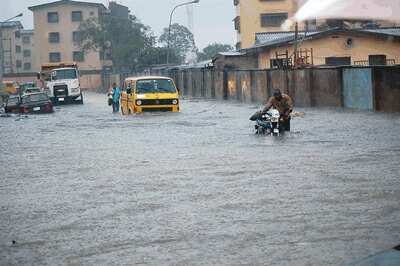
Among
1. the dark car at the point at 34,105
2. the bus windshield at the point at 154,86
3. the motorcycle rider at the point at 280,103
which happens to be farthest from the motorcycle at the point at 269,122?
the dark car at the point at 34,105

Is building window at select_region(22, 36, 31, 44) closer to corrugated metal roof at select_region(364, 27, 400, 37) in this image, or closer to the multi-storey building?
the multi-storey building

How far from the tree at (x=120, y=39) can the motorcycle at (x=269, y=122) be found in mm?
75483

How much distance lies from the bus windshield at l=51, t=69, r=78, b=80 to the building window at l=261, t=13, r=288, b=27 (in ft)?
118

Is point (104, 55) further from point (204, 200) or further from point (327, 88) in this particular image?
point (204, 200)

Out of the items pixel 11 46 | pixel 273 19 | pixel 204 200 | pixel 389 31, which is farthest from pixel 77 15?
pixel 204 200

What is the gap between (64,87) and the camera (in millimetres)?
52531

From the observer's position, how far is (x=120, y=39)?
101562mm

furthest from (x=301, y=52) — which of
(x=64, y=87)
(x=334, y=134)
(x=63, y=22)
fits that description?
(x=63, y=22)

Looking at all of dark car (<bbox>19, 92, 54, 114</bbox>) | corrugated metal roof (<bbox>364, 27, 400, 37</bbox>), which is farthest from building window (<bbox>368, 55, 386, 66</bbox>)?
dark car (<bbox>19, 92, 54, 114</bbox>)

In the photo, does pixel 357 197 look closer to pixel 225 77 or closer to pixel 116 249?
pixel 116 249

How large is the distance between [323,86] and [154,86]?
759cm

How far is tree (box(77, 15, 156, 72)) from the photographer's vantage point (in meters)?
97.9

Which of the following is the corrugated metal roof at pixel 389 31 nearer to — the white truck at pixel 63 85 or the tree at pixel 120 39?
the white truck at pixel 63 85

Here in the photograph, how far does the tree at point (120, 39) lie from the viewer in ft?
321
